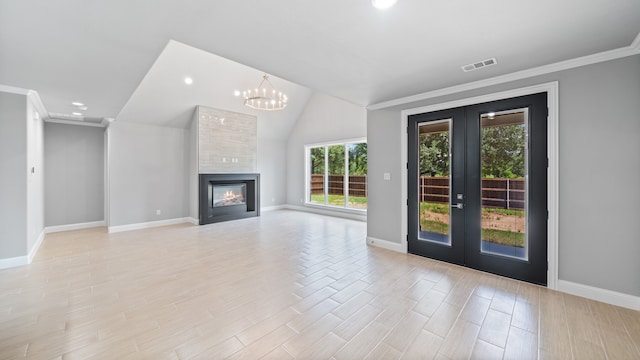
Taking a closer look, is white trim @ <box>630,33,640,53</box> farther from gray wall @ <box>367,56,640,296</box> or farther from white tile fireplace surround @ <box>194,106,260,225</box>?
white tile fireplace surround @ <box>194,106,260,225</box>

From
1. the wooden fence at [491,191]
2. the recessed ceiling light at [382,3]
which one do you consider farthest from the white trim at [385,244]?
the recessed ceiling light at [382,3]

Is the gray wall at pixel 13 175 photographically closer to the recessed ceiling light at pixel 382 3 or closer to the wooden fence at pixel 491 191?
the recessed ceiling light at pixel 382 3

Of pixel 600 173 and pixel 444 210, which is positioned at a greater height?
pixel 600 173

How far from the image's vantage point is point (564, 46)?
2.48 metres

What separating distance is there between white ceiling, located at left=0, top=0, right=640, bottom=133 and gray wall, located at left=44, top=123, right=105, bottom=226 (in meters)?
3.11

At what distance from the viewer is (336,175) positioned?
8148 mm

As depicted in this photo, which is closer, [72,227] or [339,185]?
[72,227]

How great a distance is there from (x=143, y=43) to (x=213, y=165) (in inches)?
183

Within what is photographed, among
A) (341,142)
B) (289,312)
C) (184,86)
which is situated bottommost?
(289,312)

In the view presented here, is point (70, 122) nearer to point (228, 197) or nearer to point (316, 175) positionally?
point (228, 197)

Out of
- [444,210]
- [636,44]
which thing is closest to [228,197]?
[444,210]

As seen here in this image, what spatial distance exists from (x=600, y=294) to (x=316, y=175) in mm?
6937

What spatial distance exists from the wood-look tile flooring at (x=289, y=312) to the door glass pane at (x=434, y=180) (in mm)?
503

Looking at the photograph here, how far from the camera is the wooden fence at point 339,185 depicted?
7449 mm
